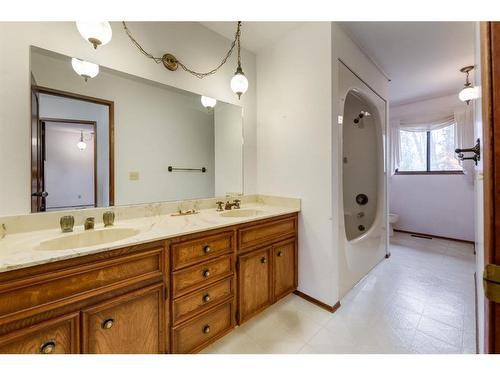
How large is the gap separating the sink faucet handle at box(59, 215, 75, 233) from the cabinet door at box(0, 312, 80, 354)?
21.5 inches

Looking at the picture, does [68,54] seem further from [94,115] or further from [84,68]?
[94,115]

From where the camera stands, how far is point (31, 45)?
1193 mm

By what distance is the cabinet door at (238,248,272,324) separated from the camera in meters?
1.50

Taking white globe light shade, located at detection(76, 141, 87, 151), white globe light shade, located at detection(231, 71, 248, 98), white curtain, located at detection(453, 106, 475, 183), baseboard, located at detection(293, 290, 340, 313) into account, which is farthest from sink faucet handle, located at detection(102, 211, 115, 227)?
white curtain, located at detection(453, 106, 475, 183)

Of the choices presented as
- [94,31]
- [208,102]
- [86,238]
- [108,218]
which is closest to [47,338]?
[86,238]

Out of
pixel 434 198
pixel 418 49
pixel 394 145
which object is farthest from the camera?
pixel 394 145

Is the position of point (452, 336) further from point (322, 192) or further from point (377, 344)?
point (322, 192)

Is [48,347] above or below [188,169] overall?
below

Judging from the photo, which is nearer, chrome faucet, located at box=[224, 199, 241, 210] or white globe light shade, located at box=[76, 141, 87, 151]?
white globe light shade, located at box=[76, 141, 87, 151]

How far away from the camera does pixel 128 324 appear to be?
103 cm

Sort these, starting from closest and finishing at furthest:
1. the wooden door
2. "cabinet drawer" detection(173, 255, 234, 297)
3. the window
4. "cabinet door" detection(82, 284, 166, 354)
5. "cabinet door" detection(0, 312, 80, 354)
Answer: the wooden door
"cabinet door" detection(0, 312, 80, 354)
"cabinet door" detection(82, 284, 166, 354)
"cabinet drawer" detection(173, 255, 234, 297)
the window

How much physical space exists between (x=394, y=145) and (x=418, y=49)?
2.13 m

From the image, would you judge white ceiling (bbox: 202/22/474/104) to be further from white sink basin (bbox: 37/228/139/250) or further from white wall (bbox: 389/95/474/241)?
white sink basin (bbox: 37/228/139/250)
